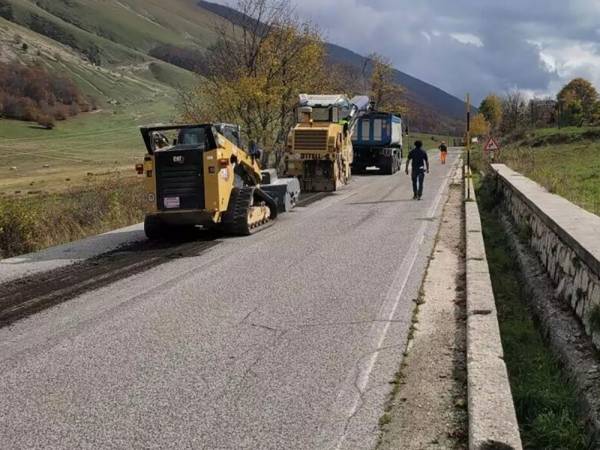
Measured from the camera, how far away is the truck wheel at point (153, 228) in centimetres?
1249

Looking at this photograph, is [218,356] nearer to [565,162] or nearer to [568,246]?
[568,246]

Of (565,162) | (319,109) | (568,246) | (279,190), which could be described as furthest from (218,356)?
(565,162)

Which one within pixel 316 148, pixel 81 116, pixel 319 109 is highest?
pixel 81 116

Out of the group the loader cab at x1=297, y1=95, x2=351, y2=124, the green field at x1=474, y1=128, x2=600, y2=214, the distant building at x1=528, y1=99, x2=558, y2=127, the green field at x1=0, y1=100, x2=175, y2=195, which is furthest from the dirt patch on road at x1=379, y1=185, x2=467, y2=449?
the distant building at x1=528, y1=99, x2=558, y2=127

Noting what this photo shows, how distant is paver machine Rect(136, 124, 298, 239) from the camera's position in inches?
479

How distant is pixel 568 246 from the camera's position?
707cm

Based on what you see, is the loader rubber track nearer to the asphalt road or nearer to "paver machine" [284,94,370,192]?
the asphalt road

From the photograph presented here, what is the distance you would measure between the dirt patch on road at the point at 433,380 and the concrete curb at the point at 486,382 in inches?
4.7

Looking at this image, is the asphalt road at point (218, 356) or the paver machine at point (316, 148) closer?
the asphalt road at point (218, 356)

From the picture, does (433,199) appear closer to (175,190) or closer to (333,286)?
(175,190)

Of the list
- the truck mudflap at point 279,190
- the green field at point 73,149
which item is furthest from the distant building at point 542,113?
the truck mudflap at point 279,190

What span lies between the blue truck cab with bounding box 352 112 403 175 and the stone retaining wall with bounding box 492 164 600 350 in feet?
72.9

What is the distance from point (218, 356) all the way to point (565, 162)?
26.9m

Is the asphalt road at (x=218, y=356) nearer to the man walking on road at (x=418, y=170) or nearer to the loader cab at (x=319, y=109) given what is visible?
the man walking on road at (x=418, y=170)
